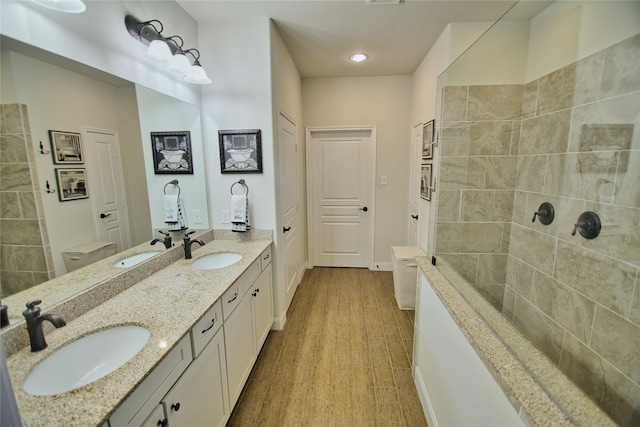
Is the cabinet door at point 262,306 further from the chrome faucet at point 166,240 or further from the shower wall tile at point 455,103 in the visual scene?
the shower wall tile at point 455,103

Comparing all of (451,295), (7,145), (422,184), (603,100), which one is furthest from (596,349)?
(7,145)

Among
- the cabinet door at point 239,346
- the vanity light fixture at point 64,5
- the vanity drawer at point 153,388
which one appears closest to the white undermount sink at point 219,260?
the cabinet door at point 239,346

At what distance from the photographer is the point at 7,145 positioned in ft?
3.26

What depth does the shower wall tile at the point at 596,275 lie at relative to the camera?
1.33m

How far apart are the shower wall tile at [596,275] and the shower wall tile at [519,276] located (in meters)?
0.21

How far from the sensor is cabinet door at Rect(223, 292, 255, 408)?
1.60 m

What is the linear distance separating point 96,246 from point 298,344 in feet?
5.55

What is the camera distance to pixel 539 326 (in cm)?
178

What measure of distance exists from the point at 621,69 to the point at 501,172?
2.75ft

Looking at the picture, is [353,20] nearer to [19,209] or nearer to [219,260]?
[219,260]

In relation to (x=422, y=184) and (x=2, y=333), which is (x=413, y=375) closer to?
(x=422, y=184)

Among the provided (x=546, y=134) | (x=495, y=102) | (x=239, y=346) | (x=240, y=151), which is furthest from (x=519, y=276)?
(x=240, y=151)

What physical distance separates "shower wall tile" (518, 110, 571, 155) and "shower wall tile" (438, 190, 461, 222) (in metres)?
0.55

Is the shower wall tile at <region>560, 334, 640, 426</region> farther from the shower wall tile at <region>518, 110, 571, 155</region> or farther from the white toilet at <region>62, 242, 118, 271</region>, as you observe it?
the white toilet at <region>62, 242, 118, 271</region>
